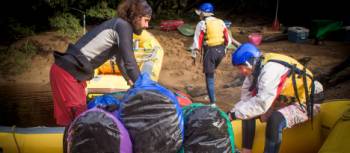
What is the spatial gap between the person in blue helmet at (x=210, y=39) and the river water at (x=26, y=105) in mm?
2425

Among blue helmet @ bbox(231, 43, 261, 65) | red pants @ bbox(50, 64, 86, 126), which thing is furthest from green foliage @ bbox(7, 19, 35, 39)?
blue helmet @ bbox(231, 43, 261, 65)

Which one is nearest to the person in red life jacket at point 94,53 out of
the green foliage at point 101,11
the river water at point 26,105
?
the river water at point 26,105

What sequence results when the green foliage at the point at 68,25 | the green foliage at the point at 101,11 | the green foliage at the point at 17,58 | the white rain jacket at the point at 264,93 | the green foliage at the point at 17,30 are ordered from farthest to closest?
1. the green foliage at the point at 101,11
2. the green foliage at the point at 17,30
3. the green foliage at the point at 68,25
4. the green foliage at the point at 17,58
5. the white rain jacket at the point at 264,93

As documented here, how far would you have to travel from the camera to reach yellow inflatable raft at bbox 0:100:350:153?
384 centimetres

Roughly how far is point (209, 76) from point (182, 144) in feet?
12.9

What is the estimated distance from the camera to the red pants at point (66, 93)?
3650 mm

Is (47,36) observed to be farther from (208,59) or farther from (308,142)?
(308,142)

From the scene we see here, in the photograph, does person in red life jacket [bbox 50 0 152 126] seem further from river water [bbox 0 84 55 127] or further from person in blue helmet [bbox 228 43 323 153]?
river water [bbox 0 84 55 127]

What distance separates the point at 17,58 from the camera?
1014cm

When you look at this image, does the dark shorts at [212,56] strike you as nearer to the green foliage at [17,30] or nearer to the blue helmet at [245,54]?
the blue helmet at [245,54]

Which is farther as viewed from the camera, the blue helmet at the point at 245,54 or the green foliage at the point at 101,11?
the green foliage at the point at 101,11

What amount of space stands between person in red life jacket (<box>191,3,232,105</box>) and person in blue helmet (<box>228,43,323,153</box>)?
8.83 feet

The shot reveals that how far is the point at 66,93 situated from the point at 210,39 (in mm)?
3390

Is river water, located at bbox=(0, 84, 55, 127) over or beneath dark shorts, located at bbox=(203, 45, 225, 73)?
beneath
